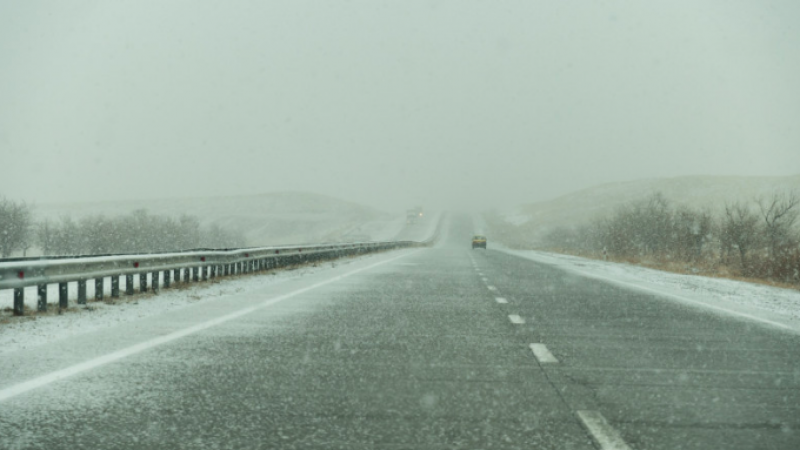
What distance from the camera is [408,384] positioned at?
640cm

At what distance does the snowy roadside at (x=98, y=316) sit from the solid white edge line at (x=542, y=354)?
516 cm

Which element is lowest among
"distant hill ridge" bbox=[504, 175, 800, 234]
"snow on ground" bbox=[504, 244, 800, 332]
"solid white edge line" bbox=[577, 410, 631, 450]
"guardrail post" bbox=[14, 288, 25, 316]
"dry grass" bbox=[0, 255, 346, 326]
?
"snow on ground" bbox=[504, 244, 800, 332]

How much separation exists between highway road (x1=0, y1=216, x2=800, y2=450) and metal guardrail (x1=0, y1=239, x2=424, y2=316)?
1782mm

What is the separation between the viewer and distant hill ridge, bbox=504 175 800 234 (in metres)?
154

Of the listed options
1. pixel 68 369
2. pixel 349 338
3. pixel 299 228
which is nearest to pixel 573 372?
pixel 349 338

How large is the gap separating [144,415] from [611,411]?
9.93ft

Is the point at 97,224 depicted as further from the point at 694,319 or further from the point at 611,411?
the point at 611,411

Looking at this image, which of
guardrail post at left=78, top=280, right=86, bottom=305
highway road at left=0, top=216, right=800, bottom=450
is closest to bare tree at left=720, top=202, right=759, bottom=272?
highway road at left=0, top=216, right=800, bottom=450

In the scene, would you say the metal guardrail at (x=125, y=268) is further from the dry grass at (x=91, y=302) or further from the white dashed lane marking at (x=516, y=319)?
the white dashed lane marking at (x=516, y=319)

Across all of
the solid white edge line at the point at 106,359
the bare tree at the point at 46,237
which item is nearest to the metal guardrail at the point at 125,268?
the solid white edge line at the point at 106,359

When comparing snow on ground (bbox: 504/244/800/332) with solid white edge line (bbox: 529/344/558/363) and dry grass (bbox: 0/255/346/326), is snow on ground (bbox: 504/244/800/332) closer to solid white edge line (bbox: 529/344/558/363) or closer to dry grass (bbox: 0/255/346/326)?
solid white edge line (bbox: 529/344/558/363)

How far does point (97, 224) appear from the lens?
77875mm

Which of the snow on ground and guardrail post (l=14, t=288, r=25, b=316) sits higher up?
guardrail post (l=14, t=288, r=25, b=316)

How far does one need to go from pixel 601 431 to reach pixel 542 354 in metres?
3.24
